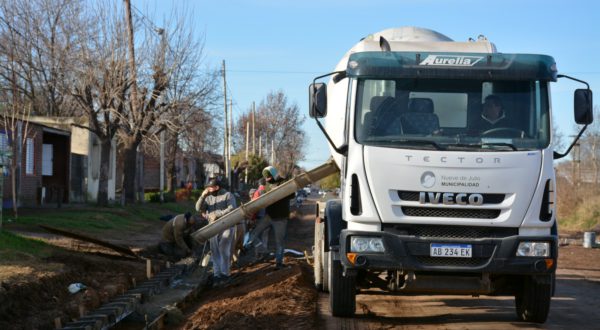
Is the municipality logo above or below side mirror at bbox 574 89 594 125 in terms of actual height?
above

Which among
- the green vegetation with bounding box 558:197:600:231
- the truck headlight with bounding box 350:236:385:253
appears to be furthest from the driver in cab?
the green vegetation with bounding box 558:197:600:231

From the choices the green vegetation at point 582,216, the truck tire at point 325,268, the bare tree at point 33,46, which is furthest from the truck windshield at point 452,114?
the green vegetation at point 582,216

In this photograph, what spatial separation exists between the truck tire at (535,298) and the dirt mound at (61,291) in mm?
5931

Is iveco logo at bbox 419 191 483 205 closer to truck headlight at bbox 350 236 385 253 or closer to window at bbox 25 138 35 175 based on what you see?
truck headlight at bbox 350 236 385 253

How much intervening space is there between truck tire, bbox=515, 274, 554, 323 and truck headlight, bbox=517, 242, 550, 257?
24.9 inches

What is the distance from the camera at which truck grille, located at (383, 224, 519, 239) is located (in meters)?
9.07

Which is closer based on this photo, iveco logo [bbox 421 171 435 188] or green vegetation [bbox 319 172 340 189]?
iveco logo [bbox 421 171 435 188]

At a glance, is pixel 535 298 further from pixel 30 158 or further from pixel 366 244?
pixel 30 158

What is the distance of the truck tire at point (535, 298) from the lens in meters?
9.75

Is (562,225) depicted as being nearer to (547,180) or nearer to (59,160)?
(59,160)

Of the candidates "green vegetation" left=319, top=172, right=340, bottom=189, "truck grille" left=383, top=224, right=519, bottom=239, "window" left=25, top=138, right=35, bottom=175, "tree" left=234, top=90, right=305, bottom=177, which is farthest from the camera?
"tree" left=234, top=90, right=305, bottom=177

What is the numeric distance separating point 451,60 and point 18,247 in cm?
908

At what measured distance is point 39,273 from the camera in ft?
41.8

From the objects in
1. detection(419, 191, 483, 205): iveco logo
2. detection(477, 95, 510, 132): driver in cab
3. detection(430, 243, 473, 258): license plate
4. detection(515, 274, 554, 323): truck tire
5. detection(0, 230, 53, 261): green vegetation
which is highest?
detection(477, 95, 510, 132): driver in cab
